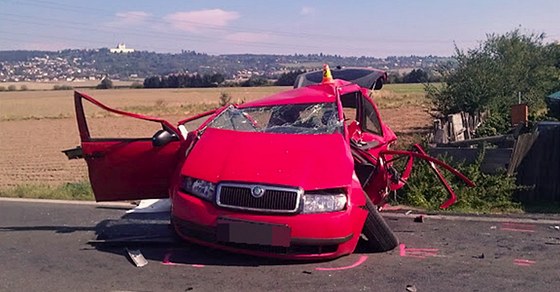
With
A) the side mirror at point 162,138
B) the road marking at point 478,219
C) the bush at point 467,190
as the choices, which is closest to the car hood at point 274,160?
the side mirror at point 162,138

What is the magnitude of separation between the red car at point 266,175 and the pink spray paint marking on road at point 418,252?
0.48ft

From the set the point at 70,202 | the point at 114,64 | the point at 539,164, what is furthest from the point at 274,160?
the point at 114,64

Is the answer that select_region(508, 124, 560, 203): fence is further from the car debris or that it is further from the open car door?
the car debris

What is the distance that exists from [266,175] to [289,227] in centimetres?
54

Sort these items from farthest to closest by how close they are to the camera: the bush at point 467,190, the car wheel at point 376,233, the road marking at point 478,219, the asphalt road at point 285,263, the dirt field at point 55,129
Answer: the dirt field at point 55,129, the bush at point 467,190, the road marking at point 478,219, the car wheel at point 376,233, the asphalt road at point 285,263

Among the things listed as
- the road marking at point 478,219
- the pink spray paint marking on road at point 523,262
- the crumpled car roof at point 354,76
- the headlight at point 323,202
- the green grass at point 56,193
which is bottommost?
the green grass at point 56,193

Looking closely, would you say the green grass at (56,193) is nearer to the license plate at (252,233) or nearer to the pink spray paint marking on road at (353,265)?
the license plate at (252,233)

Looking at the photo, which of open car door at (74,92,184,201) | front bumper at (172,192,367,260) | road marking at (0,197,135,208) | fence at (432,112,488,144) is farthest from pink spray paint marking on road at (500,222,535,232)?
fence at (432,112,488,144)

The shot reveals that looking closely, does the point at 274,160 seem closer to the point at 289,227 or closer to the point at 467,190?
the point at 289,227

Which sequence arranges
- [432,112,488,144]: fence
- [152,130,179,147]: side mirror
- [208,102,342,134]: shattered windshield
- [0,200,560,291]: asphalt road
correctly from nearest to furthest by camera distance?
[0,200,560,291]: asphalt road → [208,102,342,134]: shattered windshield → [152,130,179,147]: side mirror → [432,112,488,144]: fence

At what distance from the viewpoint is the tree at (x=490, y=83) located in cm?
2166

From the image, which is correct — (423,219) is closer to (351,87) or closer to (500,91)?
(351,87)

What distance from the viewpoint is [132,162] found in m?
7.47

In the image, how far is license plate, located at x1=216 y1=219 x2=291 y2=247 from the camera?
5.92 meters
